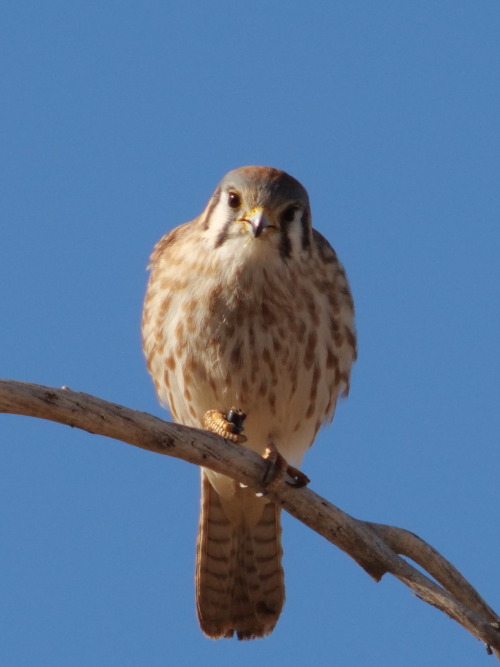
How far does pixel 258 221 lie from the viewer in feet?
16.6

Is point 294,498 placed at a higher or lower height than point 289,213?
lower

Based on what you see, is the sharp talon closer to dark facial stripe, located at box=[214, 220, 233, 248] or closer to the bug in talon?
the bug in talon

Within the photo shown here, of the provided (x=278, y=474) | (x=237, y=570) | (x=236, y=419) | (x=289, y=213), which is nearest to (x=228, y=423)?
(x=236, y=419)

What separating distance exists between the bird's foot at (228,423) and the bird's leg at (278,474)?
→ 0.15 metres

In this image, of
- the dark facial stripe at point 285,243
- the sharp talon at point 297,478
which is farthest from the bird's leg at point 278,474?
the dark facial stripe at point 285,243

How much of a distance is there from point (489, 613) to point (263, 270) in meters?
1.67

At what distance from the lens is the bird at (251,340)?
16.7ft

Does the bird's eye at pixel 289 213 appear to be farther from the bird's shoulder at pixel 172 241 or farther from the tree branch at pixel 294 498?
the tree branch at pixel 294 498

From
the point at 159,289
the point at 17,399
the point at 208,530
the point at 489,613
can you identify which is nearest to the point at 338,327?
the point at 159,289

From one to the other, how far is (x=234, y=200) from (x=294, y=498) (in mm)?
1351

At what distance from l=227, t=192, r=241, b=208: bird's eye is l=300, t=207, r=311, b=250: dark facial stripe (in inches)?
11.4

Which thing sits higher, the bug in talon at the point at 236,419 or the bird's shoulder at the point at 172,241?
the bird's shoulder at the point at 172,241

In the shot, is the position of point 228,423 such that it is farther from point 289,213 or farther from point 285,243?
point 289,213

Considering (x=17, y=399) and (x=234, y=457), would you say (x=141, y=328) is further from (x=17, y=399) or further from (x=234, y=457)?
(x=17, y=399)
